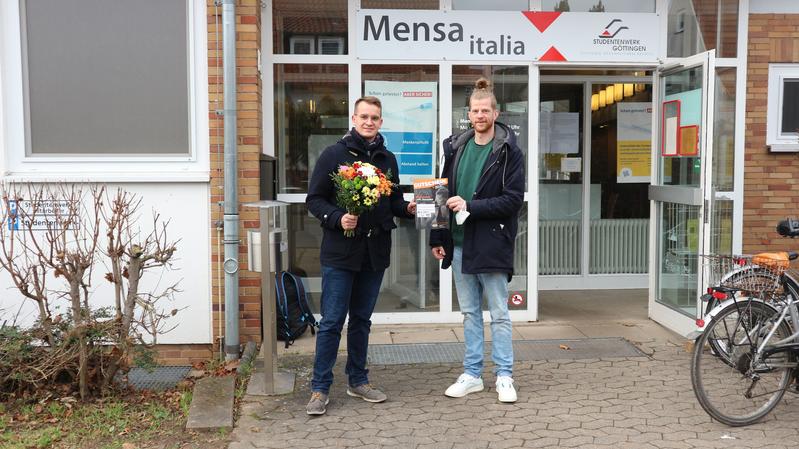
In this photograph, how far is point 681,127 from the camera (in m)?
6.42

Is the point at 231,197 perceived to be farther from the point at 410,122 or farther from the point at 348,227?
the point at 410,122

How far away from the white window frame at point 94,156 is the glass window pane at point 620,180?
5010mm

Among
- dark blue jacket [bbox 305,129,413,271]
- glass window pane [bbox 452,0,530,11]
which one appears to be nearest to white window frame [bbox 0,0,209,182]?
dark blue jacket [bbox 305,129,413,271]

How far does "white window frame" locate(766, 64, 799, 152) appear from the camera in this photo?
709 centimetres

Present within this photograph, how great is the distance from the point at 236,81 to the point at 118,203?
1503 mm

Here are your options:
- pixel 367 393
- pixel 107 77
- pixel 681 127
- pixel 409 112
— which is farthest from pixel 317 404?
pixel 681 127

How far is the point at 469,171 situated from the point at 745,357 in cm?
203

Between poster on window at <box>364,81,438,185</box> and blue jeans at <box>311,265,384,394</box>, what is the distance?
78.5 inches

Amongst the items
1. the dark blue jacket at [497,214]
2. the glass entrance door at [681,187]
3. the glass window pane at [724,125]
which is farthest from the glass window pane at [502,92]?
the dark blue jacket at [497,214]

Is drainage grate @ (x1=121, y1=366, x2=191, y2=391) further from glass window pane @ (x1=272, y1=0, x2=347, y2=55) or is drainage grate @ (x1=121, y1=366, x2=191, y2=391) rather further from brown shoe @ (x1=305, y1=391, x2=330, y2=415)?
glass window pane @ (x1=272, y1=0, x2=347, y2=55)

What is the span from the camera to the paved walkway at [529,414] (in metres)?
4.24

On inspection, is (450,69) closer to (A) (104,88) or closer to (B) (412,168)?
(B) (412,168)

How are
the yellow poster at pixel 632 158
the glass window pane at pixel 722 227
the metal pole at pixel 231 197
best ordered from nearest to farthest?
the metal pole at pixel 231 197
the glass window pane at pixel 722 227
the yellow poster at pixel 632 158

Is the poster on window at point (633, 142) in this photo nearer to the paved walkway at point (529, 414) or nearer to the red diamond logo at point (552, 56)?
the red diamond logo at point (552, 56)
